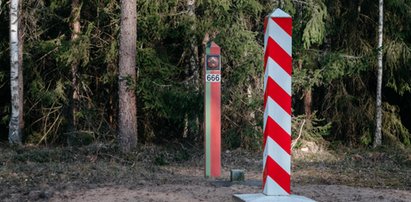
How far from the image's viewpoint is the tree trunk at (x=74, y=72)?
60.3ft

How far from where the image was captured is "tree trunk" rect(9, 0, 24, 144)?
1714 cm

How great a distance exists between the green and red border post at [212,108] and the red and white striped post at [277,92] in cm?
469

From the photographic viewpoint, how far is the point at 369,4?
20.3 meters

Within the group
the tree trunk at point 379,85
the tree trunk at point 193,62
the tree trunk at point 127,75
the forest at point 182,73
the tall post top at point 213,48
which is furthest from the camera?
the tree trunk at point 379,85

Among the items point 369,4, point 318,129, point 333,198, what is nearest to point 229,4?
point 318,129

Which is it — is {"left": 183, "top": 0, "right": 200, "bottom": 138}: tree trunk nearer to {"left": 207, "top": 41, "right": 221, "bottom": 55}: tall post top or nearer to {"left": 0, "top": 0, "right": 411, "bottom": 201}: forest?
{"left": 0, "top": 0, "right": 411, "bottom": 201}: forest

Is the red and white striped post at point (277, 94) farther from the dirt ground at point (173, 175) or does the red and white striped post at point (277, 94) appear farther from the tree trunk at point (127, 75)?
the tree trunk at point (127, 75)

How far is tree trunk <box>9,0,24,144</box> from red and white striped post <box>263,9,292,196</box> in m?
12.9

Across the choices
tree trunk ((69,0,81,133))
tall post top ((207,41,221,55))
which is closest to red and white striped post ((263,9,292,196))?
tall post top ((207,41,221,55))

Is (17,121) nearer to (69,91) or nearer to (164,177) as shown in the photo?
(69,91)

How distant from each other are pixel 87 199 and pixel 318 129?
1088 centimetres

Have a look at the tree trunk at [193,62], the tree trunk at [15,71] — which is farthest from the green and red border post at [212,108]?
the tree trunk at [15,71]

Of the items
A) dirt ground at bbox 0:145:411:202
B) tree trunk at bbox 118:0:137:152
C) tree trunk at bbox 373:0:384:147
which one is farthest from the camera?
tree trunk at bbox 373:0:384:147

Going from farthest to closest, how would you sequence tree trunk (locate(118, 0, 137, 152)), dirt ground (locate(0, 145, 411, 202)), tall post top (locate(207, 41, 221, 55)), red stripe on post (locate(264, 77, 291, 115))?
1. tree trunk (locate(118, 0, 137, 152))
2. tall post top (locate(207, 41, 221, 55))
3. dirt ground (locate(0, 145, 411, 202))
4. red stripe on post (locate(264, 77, 291, 115))
